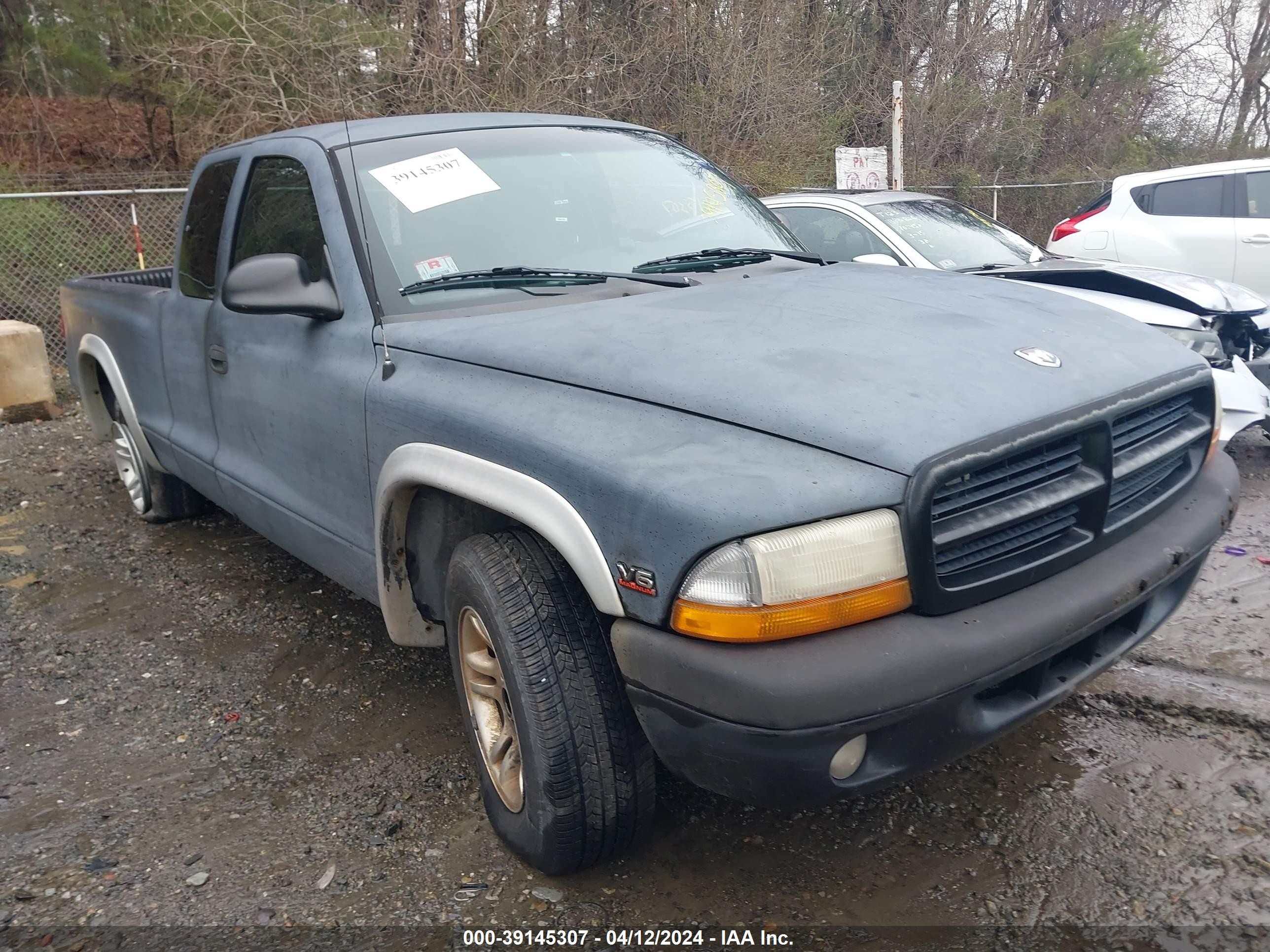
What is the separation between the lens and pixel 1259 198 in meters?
8.39

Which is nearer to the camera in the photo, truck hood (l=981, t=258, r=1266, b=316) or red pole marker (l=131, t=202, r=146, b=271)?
truck hood (l=981, t=258, r=1266, b=316)

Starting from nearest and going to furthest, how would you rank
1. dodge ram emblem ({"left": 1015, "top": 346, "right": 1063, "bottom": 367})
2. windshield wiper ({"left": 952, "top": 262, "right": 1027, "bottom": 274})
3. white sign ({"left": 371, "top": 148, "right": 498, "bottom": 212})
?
dodge ram emblem ({"left": 1015, "top": 346, "right": 1063, "bottom": 367}) < white sign ({"left": 371, "top": 148, "right": 498, "bottom": 212}) < windshield wiper ({"left": 952, "top": 262, "right": 1027, "bottom": 274})

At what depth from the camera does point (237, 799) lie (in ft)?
9.41

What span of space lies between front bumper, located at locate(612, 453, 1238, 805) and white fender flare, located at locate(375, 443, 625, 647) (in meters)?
0.16

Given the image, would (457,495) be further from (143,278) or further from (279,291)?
(143,278)

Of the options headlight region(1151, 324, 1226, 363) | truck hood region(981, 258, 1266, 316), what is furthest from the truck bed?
headlight region(1151, 324, 1226, 363)

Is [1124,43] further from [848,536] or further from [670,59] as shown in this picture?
[848,536]

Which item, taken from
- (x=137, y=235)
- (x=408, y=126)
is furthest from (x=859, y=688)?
(x=137, y=235)

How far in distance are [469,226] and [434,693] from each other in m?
1.58

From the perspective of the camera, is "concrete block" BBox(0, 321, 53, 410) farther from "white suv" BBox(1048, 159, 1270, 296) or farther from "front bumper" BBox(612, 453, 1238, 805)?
"white suv" BBox(1048, 159, 1270, 296)

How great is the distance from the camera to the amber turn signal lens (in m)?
1.85

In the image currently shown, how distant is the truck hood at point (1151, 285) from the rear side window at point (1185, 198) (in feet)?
10.2

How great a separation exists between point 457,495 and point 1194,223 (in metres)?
8.31

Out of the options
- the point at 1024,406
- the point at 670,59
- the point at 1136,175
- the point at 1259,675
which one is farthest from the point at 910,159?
the point at 1024,406
